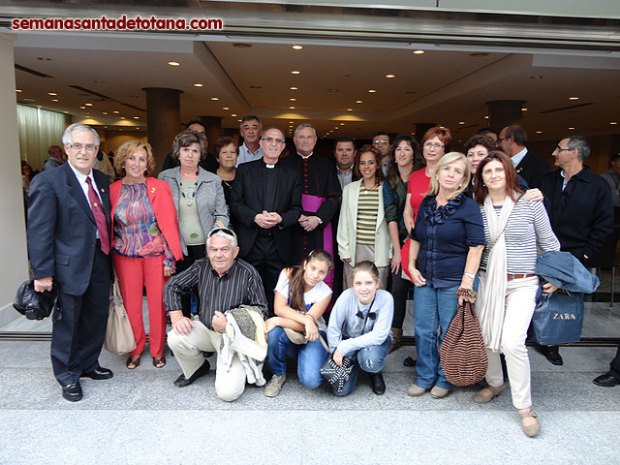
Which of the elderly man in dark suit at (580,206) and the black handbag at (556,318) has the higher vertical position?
the elderly man in dark suit at (580,206)

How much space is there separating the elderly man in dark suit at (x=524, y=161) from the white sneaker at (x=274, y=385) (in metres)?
2.66

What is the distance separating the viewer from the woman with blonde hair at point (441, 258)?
2814 millimetres

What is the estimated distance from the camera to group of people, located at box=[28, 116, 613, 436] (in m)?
2.81

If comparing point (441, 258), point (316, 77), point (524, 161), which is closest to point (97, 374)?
point (441, 258)

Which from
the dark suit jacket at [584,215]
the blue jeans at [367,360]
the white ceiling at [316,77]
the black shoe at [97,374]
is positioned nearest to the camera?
the blue jeans at [367,360]

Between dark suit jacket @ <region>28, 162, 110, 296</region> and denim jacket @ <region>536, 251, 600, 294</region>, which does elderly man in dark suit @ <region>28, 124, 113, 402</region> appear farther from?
denim jacket @ <region>536, 251, 600, 294</region>

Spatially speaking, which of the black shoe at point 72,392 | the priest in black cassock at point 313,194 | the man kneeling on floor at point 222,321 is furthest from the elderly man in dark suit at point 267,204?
the black shoe at point 72,392

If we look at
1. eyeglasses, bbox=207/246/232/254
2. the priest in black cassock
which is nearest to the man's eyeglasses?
the priest in black cassock

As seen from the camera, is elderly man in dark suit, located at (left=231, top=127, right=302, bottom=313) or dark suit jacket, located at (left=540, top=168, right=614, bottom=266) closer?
dark suit jacket, located at (left=540, top=168, right=614, bottom=266)

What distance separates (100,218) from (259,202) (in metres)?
1.14

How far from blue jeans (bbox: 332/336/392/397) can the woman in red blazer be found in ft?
4.66

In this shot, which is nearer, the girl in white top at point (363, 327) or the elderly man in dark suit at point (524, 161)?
the girl in white top at point (363, 327)

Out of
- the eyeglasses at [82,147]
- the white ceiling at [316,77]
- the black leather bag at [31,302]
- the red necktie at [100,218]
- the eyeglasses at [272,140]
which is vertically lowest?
the black leather bag at [31,302]

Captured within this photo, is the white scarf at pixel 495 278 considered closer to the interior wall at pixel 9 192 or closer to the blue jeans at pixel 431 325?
the blue jeans at pixel 431 325
